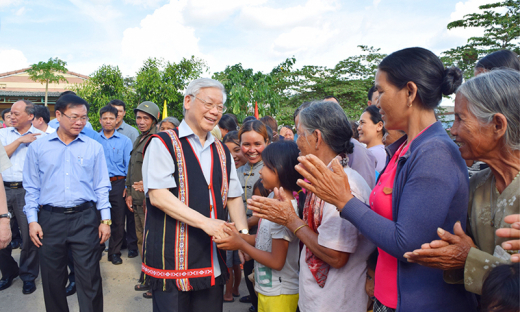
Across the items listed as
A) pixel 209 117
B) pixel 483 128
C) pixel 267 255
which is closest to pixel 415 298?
pixel 483 128

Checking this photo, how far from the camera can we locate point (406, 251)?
1327mm

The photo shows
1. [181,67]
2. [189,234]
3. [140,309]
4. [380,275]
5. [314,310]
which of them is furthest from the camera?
[181,67]

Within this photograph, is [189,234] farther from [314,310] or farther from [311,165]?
[311,165]

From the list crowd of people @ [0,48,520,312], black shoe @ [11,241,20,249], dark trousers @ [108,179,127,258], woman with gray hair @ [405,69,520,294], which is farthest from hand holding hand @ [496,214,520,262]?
black shoe @ [11,241,20,249]

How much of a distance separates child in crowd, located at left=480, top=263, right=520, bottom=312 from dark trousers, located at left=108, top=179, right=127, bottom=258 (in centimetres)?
505

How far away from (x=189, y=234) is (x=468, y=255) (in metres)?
1.51

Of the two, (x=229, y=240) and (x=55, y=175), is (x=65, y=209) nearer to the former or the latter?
(x=55, y=175)

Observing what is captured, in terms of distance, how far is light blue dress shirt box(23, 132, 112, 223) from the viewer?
312 cm

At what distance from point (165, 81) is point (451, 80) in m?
14.6

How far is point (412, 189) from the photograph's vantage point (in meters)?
1.32

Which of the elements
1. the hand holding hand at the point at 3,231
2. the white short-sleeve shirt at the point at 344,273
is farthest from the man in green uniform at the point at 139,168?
the white short-sleeve shirt at the point at 344,273

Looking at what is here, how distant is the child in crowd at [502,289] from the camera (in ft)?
3.56

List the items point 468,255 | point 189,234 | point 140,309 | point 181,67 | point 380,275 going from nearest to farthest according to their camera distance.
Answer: point 468,255, point 380,275, point 189,234, point 140,309, point 181,67

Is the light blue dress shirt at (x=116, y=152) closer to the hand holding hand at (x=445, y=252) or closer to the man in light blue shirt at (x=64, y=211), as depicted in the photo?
the man in light blue shirt at (x=64, y=211)
